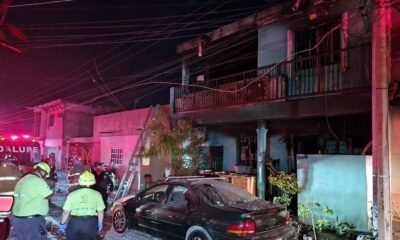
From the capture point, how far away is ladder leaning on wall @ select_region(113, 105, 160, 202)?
15.0 meters

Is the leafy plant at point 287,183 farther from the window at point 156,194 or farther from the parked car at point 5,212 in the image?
the parked car at point 5,212

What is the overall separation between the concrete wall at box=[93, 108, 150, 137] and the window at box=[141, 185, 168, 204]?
911cm

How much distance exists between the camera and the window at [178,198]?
7.55 meters

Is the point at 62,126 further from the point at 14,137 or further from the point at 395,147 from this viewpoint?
the point at 395,147

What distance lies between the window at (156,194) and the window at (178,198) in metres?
0.20

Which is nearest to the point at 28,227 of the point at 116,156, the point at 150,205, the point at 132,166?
the point at 150,205

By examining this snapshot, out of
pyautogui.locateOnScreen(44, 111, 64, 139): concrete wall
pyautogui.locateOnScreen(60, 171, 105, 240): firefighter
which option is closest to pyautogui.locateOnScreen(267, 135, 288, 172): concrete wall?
pyautogui.locateOnScreen(60, 171, 105, 240): firefighter

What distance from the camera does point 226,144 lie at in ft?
54.8

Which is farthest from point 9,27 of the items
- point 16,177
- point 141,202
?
point 141,202

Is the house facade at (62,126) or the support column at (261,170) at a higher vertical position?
the house facade at (62,126)

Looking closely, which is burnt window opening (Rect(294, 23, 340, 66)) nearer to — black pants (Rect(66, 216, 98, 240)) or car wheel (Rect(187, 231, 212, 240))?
car wheel (Rect(187, 231, 212, 240))

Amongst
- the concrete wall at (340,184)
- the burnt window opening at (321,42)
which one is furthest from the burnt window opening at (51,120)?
the concrete wall at (340,184)

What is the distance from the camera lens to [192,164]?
1307 centimetres

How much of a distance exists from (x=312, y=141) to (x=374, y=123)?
6.58 meters
